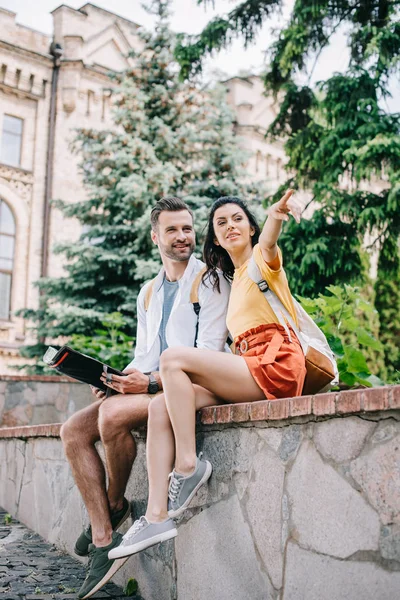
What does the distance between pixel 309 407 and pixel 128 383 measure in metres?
1.11

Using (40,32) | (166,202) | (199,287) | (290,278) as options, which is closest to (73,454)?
(199,287)

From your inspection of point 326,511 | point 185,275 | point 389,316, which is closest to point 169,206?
point 185,275

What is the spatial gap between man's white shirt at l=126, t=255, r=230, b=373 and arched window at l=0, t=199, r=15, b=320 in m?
15.6

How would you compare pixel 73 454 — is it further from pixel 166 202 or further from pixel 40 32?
pixel 40 32

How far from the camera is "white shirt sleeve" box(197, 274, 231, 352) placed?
10.5 ft

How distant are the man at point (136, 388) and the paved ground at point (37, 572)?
20 cm

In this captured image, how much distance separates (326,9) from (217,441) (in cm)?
931

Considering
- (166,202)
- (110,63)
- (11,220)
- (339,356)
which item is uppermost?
(110,63)

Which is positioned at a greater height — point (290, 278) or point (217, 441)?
point (290, 278)

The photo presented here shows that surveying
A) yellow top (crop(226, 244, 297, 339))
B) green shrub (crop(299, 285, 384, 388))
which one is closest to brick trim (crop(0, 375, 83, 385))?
green shrub (crop(299, 285, 384, 388))

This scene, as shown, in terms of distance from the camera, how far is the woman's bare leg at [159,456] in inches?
106

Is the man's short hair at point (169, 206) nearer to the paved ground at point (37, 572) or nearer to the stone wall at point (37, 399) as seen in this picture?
the paved ground at point (37, 572)

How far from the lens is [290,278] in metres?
10.1

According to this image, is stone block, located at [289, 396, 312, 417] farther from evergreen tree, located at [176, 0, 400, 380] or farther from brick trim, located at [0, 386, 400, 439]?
evergreen tree, located at [176, 0, 400, 380]
